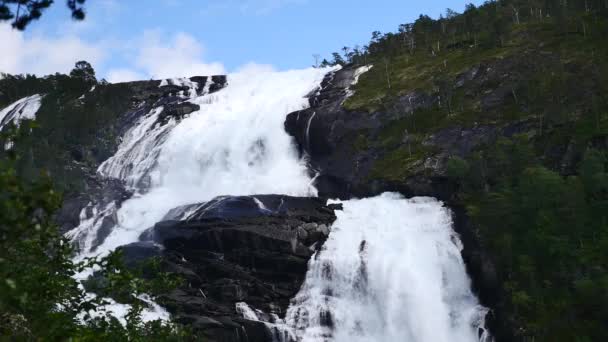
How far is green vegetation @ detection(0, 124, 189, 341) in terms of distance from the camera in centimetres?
675

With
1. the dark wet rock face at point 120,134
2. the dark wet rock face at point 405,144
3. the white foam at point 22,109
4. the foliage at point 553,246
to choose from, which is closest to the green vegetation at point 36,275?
the foliage at point 553,246

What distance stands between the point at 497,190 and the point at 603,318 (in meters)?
12.3

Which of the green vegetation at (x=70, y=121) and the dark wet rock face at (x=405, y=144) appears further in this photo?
the green vegetation at (x=70, y=121)

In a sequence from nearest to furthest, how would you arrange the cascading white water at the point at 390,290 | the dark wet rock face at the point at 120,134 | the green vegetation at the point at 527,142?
the green vegetation at the point at 527,142 → the cascading white water at the point at 390,290 → the dark wet rock face at the point at 120,134

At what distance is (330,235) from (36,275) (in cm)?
3407

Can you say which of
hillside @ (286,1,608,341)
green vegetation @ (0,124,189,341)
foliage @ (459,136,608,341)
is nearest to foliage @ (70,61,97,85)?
hillside @ (286,1,608,341)

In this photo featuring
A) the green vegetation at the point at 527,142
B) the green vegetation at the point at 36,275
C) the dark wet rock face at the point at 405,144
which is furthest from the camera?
the dark wet rock face at the point at 405,144

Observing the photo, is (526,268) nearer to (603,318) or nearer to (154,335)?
(603,318)

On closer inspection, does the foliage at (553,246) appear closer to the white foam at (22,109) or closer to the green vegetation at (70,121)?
the green vegetation at (70,121)

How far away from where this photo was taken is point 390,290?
1476 inches

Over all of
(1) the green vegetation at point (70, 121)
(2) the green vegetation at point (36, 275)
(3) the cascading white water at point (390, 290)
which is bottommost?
(3) the cascading white water at point (390, 290)

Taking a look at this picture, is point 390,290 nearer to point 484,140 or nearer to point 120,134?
point 484,140

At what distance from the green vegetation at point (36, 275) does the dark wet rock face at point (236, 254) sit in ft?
74.4

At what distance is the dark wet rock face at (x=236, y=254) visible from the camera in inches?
1428
